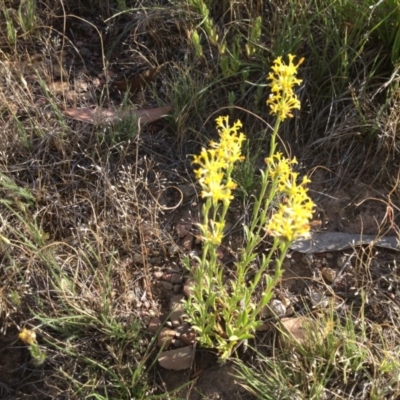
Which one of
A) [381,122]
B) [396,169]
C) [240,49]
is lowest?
[396,169]

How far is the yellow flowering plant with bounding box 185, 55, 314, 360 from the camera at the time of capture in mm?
1534

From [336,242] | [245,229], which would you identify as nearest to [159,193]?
[245,229]

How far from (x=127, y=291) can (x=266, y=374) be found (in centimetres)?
56

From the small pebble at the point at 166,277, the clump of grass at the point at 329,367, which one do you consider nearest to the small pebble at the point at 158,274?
the small pebble at the point at 166,277

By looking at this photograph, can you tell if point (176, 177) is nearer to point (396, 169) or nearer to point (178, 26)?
point (178, 26)

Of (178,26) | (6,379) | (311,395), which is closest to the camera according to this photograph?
(311,395)

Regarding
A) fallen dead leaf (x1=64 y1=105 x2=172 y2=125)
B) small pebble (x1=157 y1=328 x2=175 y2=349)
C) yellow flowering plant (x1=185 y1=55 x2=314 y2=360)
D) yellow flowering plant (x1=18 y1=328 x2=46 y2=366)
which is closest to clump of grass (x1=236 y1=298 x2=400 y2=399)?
yellow flowering plant (x1=185 y1=55 x2=314 y2=360)

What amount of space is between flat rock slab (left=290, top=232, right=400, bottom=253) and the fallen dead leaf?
0.77 meters

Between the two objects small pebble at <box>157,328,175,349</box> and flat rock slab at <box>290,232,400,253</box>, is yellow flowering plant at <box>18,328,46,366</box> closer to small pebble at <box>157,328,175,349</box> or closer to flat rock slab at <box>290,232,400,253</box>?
small pebble at <box>157,328,175,349</box>

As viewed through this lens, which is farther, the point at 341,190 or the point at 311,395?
the point at 341,190

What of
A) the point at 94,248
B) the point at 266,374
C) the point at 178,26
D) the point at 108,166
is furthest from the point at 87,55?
the point at 266,374

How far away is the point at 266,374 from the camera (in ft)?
6.52

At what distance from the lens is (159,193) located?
2322 millimetres

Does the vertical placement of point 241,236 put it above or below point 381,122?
below
